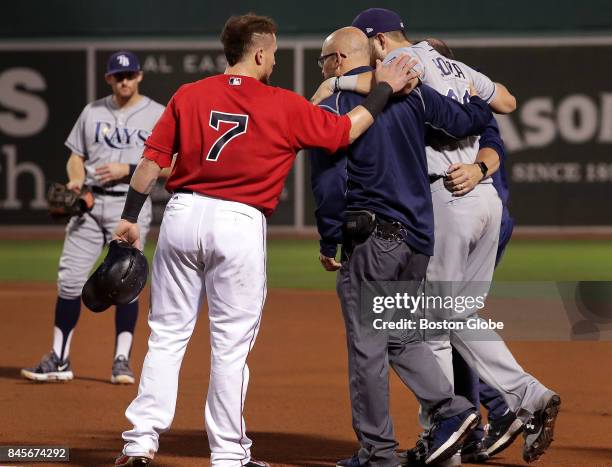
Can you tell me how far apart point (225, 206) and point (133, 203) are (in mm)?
468

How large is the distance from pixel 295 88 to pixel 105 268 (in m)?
14.0

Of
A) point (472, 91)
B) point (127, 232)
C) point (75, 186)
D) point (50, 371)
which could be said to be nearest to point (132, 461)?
point (127, 232)

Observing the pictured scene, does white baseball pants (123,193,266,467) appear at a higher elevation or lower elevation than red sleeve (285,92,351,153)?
lower

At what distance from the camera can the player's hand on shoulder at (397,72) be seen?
5.01 metres

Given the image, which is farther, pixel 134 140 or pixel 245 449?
pixel 134 140

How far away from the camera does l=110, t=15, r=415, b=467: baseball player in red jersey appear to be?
4.93 metres

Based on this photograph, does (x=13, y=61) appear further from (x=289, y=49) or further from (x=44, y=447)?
(x=44, y=447)

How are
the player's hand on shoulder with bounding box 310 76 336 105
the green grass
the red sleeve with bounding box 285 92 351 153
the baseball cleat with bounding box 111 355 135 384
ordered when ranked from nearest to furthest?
the red sleeve with bounding box 285 92 351 153
the player's hand on shoulder with bounding box 310 76 336 105
the baseball cleat with bounding box 111 355 135 384
the green grass

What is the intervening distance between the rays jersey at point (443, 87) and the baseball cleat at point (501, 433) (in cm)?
115

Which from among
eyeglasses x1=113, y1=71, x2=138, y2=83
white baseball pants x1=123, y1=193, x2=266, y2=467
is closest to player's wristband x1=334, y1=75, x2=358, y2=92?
white baseball pants x1=123, y1=193, x2=266, y2=467

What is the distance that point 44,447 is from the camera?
5699mm

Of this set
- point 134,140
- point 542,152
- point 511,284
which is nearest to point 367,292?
point 134,140

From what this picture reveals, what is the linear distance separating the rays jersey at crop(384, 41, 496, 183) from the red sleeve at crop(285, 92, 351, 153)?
548mm

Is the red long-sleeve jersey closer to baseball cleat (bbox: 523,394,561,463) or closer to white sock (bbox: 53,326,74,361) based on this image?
baseball cleat (bbox: 523,394,561,463)
